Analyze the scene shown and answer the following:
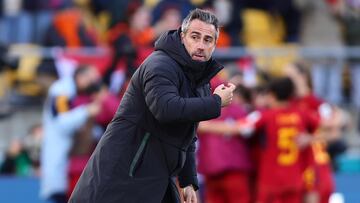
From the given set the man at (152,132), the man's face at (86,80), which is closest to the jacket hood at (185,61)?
the man at (152,132)

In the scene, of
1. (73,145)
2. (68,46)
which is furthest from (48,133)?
(68,46)

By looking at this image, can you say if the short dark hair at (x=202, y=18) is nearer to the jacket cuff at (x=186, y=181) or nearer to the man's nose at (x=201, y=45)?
the man's nose at (x=201, y=45)

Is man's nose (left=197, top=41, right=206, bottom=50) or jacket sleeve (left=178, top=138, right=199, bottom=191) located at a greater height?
man's nose (left=197, top=41, right=206, bottom=50)

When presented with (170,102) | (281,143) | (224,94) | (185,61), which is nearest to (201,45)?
(185,61)

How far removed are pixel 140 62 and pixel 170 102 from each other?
18.1 ft

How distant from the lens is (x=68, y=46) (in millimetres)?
15039

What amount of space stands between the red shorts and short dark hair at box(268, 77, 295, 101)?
1039 mm

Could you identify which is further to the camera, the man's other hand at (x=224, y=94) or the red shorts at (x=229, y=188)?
the red shorts at (x=229, y=188)

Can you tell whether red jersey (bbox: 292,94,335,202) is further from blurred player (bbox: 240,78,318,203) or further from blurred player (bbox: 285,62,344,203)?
blurred player (bbox: 240,78,318,203)

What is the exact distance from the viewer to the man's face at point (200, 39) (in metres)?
7.33

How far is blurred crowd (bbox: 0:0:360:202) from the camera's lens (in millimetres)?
12094

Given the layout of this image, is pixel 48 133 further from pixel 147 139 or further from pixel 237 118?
pixel 147 139

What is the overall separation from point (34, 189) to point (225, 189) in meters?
2.78

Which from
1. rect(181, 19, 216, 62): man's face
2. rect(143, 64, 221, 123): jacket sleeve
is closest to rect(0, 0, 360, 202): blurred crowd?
rect(181, 19, 216, 62): man's face
